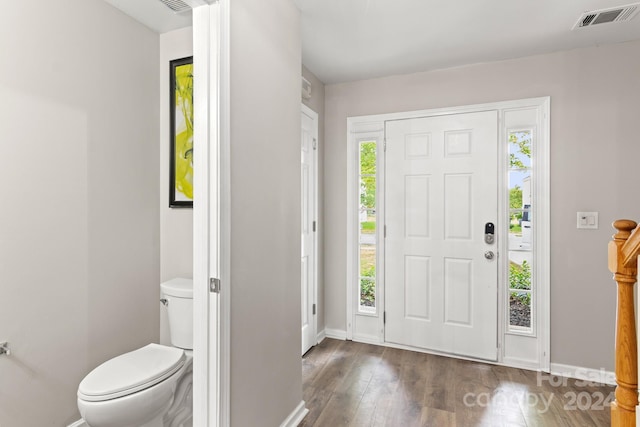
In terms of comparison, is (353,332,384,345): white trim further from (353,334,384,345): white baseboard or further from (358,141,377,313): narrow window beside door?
(358,141,377,313): narrow window beside door

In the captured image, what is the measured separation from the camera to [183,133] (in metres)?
2.40

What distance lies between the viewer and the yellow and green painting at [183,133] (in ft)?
7.79

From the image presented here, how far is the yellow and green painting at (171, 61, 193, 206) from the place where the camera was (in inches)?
93.5

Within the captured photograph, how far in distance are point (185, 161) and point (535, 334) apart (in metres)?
2.92

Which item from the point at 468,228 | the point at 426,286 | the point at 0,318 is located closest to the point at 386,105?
the point at 468,228

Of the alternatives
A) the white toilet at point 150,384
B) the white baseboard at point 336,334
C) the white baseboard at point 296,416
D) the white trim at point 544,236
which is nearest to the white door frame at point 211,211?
the white toilet at point 150,384

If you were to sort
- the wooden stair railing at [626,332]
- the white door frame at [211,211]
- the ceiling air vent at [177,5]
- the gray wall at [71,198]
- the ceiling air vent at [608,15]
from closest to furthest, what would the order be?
the wooden stair railing at [626,332], the white door frame at [211,211], the gray wall at [71,198], the ceiling air vent at [177,5], the ceiling air vent at [608,15]

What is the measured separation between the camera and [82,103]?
201 cm

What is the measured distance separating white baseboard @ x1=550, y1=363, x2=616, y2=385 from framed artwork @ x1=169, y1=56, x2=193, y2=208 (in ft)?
9.65

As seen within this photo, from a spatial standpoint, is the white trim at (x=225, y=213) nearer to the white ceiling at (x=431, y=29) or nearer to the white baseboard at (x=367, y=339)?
the white ceiling at (x=431, y=29)

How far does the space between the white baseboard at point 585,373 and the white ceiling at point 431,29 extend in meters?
2.36

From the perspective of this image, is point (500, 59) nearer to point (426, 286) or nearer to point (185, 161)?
point (426, 286)

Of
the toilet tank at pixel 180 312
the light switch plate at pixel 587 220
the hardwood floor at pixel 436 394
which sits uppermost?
the light switch plate at pixel 587 220

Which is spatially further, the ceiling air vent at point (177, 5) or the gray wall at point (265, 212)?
the ceiling air vent at point (177, 5)
